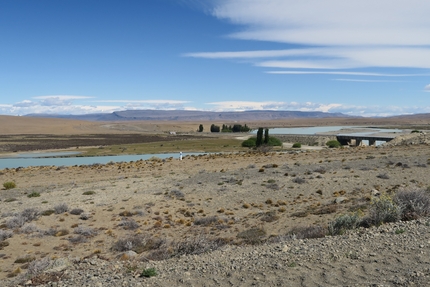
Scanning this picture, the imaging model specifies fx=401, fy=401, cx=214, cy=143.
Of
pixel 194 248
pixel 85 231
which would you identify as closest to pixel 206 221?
pixel 85 231

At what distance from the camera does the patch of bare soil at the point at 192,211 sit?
1047cm

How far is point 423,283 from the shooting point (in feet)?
20.5

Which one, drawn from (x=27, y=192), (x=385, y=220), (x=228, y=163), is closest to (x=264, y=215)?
(x=385, y=220)

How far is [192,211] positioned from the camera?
16.5m

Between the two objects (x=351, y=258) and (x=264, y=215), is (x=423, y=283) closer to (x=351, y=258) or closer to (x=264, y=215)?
(x=351, y=258)

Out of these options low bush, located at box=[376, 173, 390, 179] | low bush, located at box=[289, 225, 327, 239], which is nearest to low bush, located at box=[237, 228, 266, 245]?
low bush, located at box=[289, 225, 327, 239]

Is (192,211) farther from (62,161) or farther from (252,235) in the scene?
(62,161)

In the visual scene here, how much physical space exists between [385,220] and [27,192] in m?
18.8

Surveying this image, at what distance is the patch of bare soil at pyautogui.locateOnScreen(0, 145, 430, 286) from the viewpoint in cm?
1047

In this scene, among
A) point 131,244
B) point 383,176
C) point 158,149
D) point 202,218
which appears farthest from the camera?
point 158,149

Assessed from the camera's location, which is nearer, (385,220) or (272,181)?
(385,220)

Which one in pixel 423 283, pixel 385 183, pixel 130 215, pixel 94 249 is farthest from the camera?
pixel 385 183

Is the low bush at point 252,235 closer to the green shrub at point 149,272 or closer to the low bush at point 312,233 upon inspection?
the low bush at point 312,233

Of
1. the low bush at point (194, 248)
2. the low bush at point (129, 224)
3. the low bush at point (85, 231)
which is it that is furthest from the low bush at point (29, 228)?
the low bush at point (194, 248)
